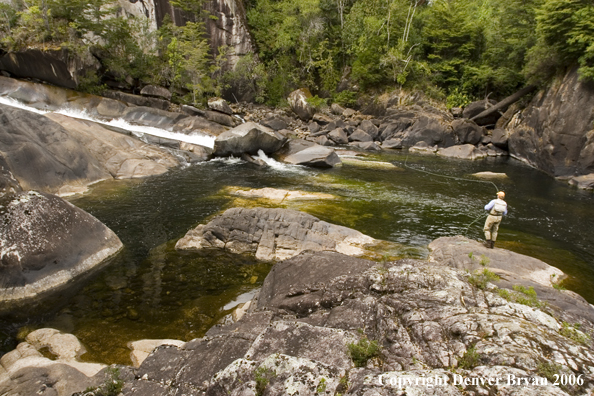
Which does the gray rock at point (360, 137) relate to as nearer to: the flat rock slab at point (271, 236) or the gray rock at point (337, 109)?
the gray rock at point (337, 109)

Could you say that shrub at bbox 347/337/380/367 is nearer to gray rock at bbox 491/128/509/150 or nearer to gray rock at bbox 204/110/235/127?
gray rock at bbox 204/110/235/127

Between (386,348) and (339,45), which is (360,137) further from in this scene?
(386,348)

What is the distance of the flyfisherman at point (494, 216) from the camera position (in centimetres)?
943

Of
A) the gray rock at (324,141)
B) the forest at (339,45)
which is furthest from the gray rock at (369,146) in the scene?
the forest at (339,45)

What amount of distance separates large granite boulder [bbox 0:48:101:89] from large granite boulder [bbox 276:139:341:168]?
16871mm

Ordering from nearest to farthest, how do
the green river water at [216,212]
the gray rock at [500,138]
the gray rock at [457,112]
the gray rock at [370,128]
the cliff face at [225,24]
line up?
the green river water at [216,212], the gray rock at [500,138], the gray rock at [370,128], the gray rock at [457,112], the cliff face at [225,24]

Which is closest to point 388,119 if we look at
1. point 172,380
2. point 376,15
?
point 376,15

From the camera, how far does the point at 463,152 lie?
29078 mm

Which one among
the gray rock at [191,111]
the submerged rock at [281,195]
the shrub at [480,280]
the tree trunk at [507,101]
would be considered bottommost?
the submerged rock at [281,195]

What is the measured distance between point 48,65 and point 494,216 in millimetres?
29912

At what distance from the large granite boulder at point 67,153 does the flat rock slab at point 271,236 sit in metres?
7.89

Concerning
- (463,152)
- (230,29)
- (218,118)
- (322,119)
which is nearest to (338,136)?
(322,119)

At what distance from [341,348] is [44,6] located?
3268 cm

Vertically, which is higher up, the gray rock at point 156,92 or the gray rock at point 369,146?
the gray rock at point 156,92
